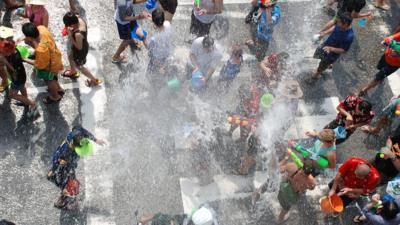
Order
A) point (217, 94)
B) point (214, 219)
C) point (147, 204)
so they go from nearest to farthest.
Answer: point (214, 219) → point (147, 204) → point (217, 94)

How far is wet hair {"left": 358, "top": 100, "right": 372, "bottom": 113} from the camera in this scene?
23.5 ft

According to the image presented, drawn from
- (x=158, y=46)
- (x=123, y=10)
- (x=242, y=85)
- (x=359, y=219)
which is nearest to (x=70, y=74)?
(x=123, y=10)

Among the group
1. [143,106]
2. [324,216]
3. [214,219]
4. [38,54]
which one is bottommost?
[324,216]

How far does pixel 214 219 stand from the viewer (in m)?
5.95

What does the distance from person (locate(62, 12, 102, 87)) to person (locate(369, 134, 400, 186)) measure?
16.6 ft

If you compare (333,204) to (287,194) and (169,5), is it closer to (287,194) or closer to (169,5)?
(287,194)

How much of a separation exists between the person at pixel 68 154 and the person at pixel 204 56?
2.38m

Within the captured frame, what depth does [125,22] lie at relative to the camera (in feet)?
26.6

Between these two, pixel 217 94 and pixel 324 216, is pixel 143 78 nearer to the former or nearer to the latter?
pixel 217 94

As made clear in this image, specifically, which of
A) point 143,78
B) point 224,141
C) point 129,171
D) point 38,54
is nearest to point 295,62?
point 224,141

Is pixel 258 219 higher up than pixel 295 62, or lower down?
lower down

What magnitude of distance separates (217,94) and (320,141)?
250cm

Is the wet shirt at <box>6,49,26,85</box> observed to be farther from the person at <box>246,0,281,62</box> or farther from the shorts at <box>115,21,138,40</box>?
the person at <box>246,0,281,62</box>

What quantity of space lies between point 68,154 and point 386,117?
216 inches
